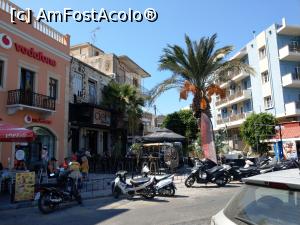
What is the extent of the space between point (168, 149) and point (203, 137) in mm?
3434

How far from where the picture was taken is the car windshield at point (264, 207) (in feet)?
9.04

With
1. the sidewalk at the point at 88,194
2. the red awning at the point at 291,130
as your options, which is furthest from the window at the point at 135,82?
the sidewalk at the point at 88,194

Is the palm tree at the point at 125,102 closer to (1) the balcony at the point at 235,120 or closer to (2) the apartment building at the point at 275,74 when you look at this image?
(2) the apartment building at the point at 275,74

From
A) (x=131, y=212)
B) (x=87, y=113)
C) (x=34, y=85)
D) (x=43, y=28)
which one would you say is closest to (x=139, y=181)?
(x=131, y=212)

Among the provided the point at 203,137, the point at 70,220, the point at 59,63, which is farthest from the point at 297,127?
the point at 70,220

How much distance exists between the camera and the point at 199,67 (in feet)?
65.3

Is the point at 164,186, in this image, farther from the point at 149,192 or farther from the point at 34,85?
the point at 34,85

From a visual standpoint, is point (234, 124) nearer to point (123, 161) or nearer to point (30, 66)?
point (123, 161)

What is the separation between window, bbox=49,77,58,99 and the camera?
20281 millimetres

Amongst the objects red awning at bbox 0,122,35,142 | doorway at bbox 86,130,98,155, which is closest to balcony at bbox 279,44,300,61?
doorway at bbox 86,130,98,155

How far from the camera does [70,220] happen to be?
27.2 ft

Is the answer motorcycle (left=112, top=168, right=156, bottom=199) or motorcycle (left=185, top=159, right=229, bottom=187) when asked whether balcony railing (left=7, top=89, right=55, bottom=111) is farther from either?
motorcycle (left=185, top=159, right=229, bottom=187)

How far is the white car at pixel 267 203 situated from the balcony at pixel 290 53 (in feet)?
108

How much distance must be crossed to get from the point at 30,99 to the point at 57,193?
916 centimetres
